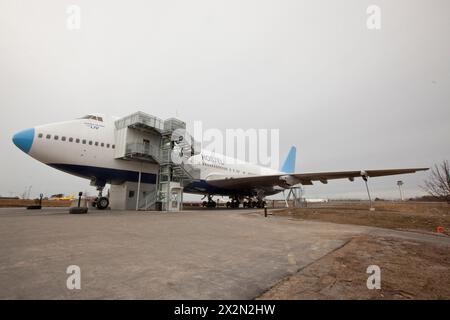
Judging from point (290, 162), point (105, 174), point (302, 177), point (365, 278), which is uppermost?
point (290, 162)

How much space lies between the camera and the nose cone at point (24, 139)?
44.3 feet

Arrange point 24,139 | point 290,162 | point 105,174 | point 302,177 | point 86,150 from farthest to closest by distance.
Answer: point 290,162 → point 302,177 → point 105,174 → point 86,150 → point 24,139

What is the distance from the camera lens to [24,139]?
13508 mm

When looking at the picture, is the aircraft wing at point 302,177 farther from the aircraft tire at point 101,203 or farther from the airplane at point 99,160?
the aircraft tire at point 101,203

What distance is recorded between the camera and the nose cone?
13.5 metres

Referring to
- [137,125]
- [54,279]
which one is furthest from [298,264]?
[137,125]

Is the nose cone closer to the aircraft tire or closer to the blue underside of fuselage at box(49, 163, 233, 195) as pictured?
the blue underside of fuselage at box(49, 163, 233, 195)

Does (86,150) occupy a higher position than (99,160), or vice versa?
(86,150)

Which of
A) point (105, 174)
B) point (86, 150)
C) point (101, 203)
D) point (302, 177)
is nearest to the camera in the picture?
point (86, 150)

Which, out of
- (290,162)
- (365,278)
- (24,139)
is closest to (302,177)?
(290,162)

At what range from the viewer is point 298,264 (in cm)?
347

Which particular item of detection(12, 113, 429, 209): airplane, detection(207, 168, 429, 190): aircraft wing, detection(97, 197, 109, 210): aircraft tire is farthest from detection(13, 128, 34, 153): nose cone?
detection(207, 168, 429, 190): aircraft wing

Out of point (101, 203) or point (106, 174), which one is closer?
point (106, 174)

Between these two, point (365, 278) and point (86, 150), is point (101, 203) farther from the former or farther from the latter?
point (365, 278)
